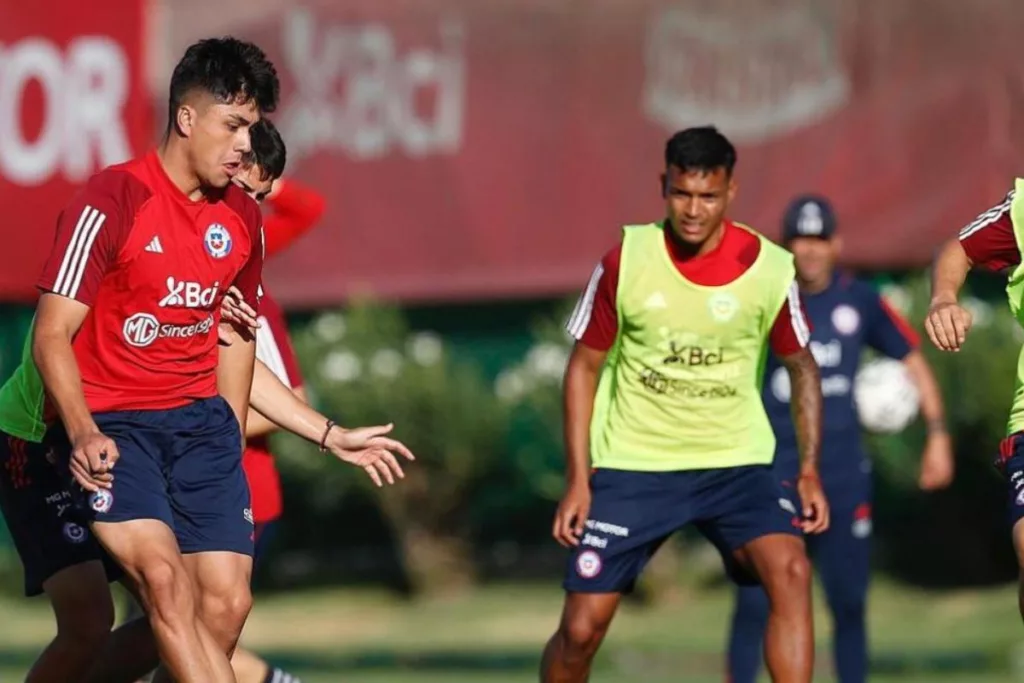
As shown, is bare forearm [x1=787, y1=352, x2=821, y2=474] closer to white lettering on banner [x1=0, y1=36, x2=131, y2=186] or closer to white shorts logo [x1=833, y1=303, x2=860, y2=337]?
white shorts logo [x1=833, y1=303, x2=860, y2=337]

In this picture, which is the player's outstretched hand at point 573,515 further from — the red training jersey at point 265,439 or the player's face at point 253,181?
the player's face at point 253,181

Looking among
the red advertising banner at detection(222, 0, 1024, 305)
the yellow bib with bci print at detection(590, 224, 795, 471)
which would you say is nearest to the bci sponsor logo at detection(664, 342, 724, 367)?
the yellow bib with bci print at detection(590, 224, 795, 471)

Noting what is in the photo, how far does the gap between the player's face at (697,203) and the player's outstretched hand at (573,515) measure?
1.06 m

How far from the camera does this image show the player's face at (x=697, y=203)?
855cm

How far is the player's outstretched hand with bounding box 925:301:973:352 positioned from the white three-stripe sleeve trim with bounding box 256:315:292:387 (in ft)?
8.89

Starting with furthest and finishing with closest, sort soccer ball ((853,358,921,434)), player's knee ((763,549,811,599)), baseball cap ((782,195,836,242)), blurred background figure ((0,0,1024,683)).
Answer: blurred background figure ((0,0,1024,683)), soccer ball ((853,358,921,434)), baseball cap ((782,195,836,242)), player's knee ((763,549,811,599))

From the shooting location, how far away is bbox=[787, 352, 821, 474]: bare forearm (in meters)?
8.79

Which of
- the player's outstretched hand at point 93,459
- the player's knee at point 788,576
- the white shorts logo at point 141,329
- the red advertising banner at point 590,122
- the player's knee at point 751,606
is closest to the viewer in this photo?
the player's outstretched hand at point 93,459

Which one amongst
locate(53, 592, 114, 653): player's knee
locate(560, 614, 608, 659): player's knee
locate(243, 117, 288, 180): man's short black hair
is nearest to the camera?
locate(53, 592, 114, 653): player's knee

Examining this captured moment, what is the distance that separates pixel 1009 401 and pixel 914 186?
1.71 m

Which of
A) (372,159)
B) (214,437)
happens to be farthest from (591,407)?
(372,159)

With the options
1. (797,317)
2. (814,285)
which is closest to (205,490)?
(797,317)

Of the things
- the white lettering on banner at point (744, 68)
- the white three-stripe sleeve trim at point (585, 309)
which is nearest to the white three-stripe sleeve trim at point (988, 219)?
the white three-stripe sleeve trim at point (585, 309)

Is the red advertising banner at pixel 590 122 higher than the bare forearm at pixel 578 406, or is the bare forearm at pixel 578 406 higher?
the red advertising banner at pixel 590 122
